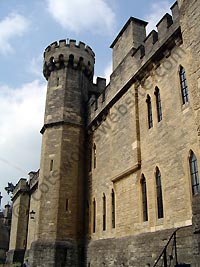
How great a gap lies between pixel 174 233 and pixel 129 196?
331 cm

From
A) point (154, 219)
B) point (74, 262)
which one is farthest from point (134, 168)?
point (74, 262)

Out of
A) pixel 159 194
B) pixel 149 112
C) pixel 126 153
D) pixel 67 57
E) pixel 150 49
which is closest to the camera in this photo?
pixel 159 194

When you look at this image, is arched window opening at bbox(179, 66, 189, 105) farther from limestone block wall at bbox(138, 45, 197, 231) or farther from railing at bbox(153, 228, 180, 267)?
railing at bbox(153, 228, 180, 267)


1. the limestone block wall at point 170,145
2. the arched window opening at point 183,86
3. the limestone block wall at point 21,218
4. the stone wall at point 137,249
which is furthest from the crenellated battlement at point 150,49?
the limestone block wall at point 21,218

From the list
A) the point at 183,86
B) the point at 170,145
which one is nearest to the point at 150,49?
the point at 183,86

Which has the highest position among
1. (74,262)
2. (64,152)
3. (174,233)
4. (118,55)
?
(118,55)

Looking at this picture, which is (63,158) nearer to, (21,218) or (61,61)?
(61,61)

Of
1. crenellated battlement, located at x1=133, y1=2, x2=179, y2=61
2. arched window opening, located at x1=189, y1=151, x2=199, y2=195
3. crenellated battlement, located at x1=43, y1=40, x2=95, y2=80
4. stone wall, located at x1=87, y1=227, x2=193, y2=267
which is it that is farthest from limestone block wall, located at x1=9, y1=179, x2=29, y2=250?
arched window opening, located at x1=189, y1=151, x2=199, y2=195

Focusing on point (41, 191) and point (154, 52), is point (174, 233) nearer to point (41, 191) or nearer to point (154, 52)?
point (154, 52)

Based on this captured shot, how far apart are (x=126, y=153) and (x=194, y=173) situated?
3.96m

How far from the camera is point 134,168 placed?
11.4 metres

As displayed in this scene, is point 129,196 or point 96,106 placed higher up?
point 96,106

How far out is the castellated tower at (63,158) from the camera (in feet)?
47.8

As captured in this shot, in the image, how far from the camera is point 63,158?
640 inches
